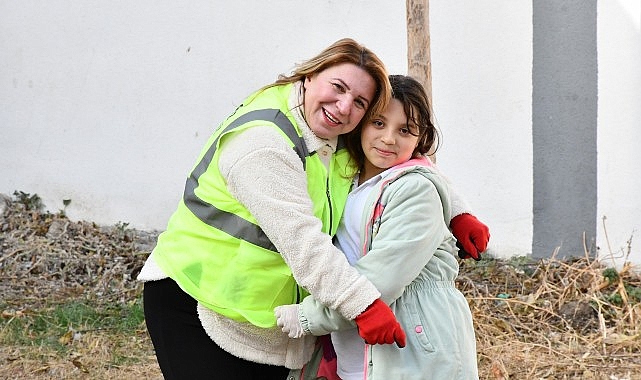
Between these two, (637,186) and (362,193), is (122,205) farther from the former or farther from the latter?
(362,193)

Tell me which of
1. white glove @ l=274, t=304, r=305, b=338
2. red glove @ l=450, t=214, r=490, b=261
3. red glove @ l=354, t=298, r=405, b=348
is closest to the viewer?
red glove @ l=354, t=298, r=405, b=348

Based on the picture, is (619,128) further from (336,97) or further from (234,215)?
(234,215)

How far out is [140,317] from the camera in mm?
5727

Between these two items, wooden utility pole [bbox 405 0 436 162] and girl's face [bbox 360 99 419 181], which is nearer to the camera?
girl's face [bbox 360 99 419 181]

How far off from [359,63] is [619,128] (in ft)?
11.2

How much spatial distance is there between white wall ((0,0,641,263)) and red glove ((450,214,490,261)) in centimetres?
296

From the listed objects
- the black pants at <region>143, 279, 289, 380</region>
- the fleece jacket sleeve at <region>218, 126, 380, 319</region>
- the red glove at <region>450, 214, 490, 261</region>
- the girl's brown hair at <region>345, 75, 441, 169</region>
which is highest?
the girl's brown hair at <region>345, 75, 441, 169</region>

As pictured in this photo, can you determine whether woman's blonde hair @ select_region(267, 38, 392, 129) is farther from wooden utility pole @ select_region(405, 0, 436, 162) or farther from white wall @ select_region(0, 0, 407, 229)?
white wall @ select_region(0, 0, 407, 229)

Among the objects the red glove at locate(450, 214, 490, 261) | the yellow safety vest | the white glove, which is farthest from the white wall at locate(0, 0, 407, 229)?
the white glove

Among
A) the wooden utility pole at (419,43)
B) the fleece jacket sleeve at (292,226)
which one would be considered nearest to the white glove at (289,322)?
the fleece jacket sleeve at (292,226)

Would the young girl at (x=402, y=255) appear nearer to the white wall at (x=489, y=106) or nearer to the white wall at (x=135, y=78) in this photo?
the white wall at (x=489, y=106)

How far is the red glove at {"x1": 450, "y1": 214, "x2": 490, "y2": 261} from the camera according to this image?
9.56ft

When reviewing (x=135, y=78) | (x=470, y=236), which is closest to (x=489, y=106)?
(x=135, y=78)

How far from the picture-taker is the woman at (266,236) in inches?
96.0
